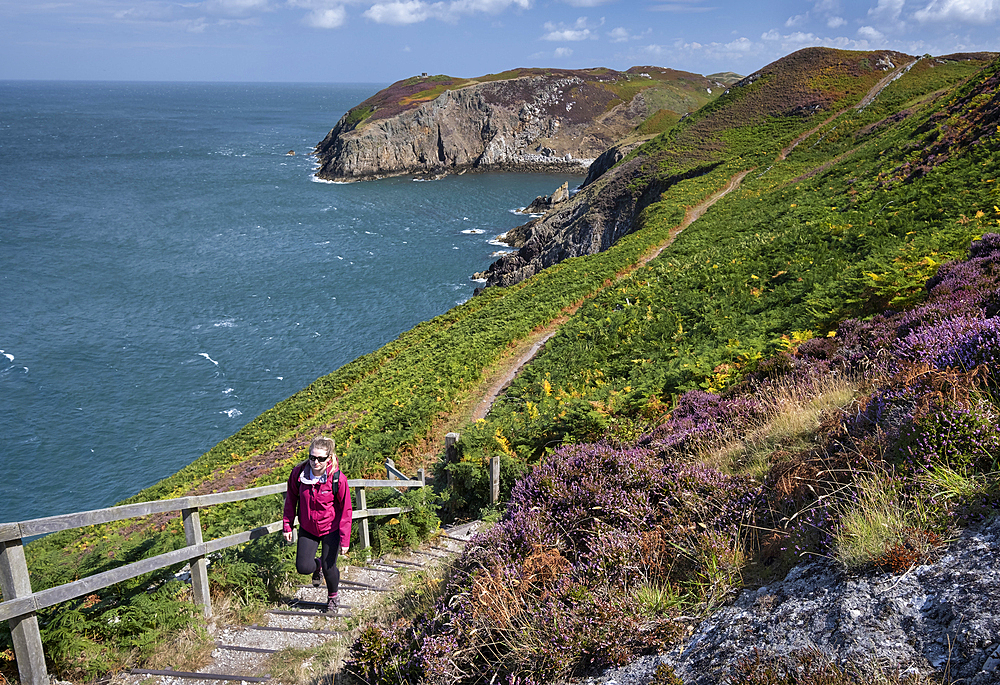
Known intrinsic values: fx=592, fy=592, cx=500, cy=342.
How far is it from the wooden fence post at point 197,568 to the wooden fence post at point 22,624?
147 cm

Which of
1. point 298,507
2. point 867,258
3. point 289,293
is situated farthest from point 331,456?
point 289,293

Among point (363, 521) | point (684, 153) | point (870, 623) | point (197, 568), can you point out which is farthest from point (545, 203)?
point (870, 623)

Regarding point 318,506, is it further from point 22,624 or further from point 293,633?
point 22,624

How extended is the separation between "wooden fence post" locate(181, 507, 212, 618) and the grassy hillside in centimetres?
28

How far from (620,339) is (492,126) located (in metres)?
122

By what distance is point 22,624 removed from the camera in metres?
4.85

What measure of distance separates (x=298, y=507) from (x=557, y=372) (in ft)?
36.3

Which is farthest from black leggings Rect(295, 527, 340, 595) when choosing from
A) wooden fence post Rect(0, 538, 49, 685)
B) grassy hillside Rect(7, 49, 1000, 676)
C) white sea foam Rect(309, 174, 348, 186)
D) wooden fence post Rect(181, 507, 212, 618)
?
white sea foam Rect(309, 174, 348, 186)

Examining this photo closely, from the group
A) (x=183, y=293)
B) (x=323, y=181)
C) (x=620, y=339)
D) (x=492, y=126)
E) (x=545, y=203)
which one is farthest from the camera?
(x=492, y=126)

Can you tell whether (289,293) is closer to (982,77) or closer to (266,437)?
(266,437)

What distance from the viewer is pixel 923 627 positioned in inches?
118

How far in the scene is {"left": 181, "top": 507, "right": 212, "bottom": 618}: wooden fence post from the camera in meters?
6.41

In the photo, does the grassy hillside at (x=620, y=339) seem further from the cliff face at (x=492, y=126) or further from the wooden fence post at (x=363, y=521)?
the cliff face at (x=492, y=126)

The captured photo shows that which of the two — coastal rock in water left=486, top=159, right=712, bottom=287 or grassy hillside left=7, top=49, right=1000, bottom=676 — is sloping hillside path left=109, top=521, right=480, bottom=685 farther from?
coastal rock in water left=486, top=159, right=712, bottom=287
